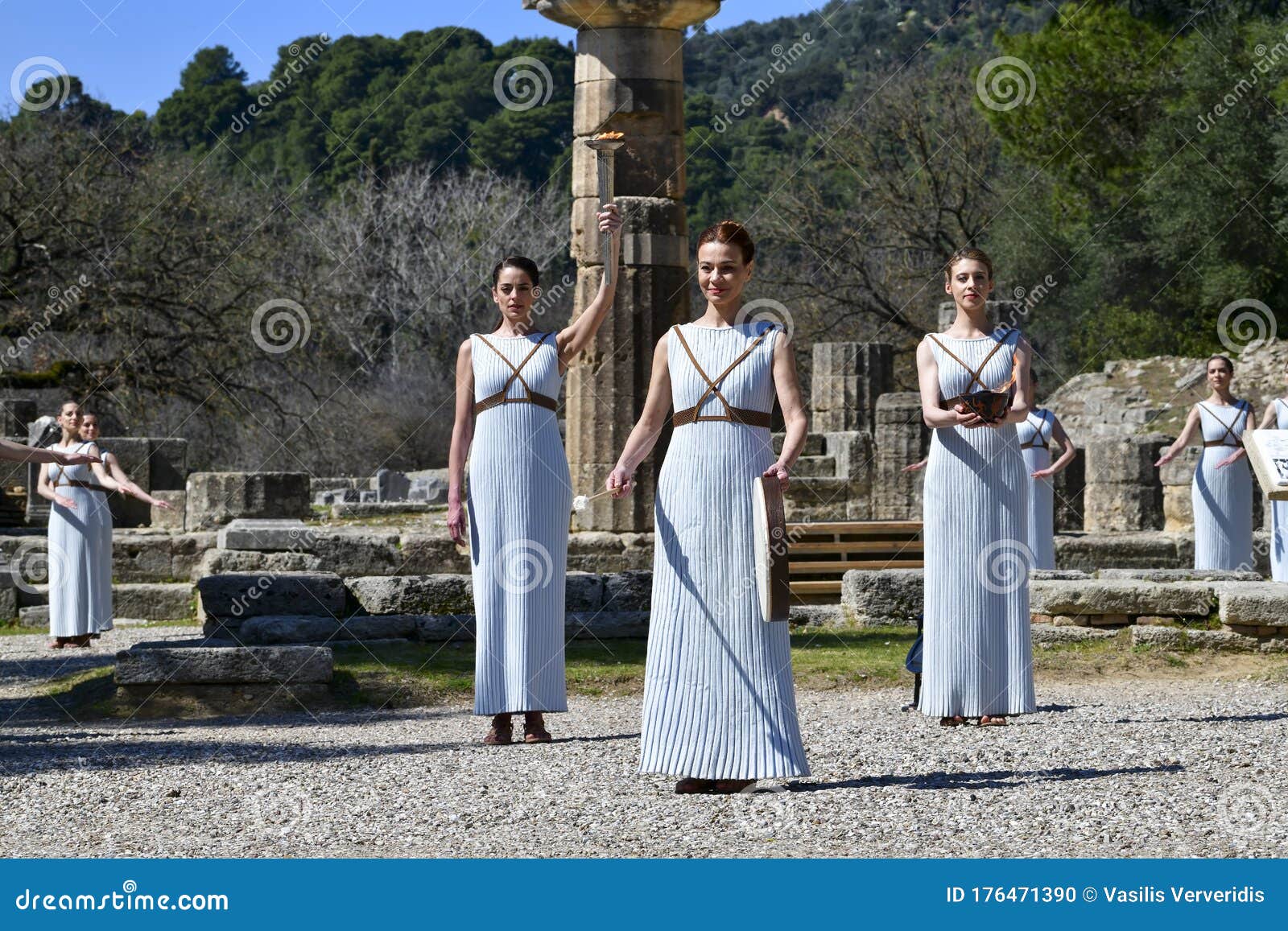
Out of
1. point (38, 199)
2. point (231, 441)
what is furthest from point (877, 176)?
point (38, 199)

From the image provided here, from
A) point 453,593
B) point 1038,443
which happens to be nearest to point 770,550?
point 453,593

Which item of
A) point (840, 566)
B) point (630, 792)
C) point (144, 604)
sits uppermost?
point (840, 566)

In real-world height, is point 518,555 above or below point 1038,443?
below

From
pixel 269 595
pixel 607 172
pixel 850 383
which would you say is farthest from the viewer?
pixel 850 383

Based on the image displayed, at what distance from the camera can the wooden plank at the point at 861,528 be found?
Answer: 56.1ft

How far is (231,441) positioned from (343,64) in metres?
24.3

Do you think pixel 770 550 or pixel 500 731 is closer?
pixel 770 550

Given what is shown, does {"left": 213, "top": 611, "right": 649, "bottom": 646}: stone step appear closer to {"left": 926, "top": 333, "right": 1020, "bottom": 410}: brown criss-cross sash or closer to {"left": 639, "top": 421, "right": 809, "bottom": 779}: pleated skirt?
{"left": 926, "top": 333, "right": 1020, "bottom": 410}: brown criss-cross sash

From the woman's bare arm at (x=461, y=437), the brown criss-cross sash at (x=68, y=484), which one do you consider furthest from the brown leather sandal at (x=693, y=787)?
the brown criss-cross sash at (x=68, y=484)

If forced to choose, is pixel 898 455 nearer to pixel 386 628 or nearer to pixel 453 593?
pixel 453 593

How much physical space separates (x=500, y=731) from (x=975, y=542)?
89.1 inches

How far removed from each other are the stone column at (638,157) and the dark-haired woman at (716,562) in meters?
9.46

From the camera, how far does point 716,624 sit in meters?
6.51

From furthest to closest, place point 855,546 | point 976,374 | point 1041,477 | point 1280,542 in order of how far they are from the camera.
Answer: point 855,546
point 1041,477
point 1280,542
point 976,374
